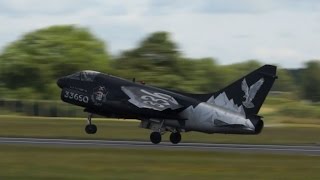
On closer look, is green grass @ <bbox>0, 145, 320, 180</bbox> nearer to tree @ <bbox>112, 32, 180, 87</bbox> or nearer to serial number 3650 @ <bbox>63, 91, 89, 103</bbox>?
serial number 3650 @ <bbox>63, 91, 89, 103</bbox>

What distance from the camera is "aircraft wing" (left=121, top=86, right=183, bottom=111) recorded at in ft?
134

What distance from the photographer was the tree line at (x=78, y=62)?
394ft

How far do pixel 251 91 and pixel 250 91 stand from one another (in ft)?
0.16

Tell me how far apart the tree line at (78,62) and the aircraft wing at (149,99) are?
73.7 meters

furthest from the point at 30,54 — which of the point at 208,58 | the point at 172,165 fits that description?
the point at 172,165

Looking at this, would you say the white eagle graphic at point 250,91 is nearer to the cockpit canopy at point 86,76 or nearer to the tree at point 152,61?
the cockpit canopy at point 86,76

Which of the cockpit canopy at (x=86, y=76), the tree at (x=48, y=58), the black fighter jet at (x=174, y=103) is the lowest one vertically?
the black fighter jet at (x=174, y=103)

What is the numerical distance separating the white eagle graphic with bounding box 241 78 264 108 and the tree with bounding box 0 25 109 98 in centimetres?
7798

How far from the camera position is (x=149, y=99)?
41.7 m

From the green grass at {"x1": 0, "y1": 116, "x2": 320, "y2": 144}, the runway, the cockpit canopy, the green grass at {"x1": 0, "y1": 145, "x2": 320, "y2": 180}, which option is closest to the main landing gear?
the runway

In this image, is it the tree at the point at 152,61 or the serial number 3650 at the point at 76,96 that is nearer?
the serial number 3650 at the point at 76,96

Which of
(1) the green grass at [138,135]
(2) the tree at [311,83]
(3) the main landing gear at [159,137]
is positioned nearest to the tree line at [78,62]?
(2) the tree at [311,83]

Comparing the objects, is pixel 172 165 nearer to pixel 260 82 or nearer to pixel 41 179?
pixel 41 179

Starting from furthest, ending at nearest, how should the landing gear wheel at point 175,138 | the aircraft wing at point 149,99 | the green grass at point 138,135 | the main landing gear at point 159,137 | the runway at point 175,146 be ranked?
1. the green grass at point 138,135
2. the landing gear wheel at point 175,138
3. the aircraft wing at point 149,99
4. the main landing gear at point 159,137
5. the runway at point 175,146
